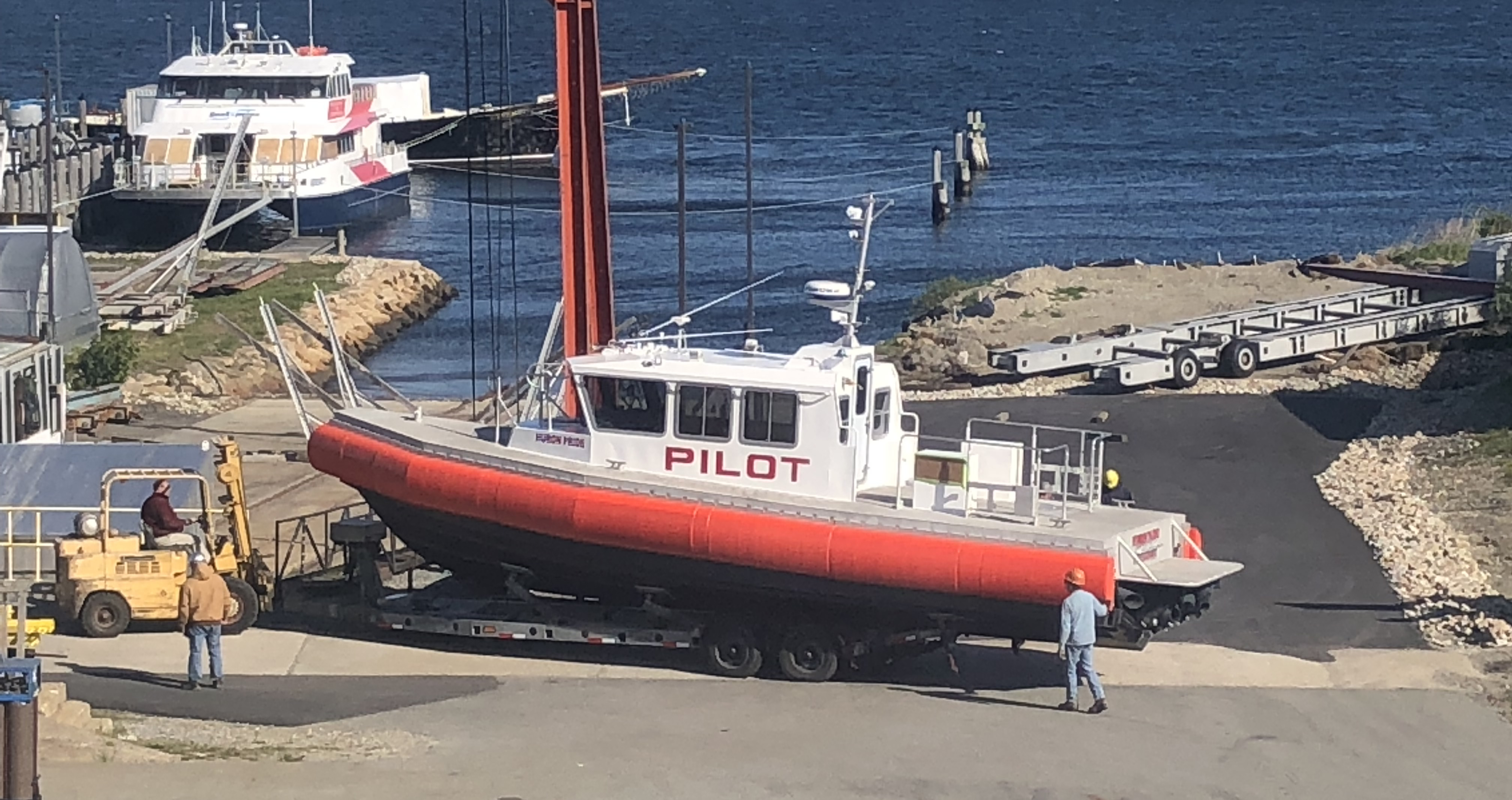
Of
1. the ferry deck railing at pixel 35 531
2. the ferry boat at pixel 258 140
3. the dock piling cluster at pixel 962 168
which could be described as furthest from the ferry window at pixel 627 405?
the dock piling cluster at pixel 962 168

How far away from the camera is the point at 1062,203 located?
65.0 meters

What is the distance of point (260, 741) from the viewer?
1617 centimetres

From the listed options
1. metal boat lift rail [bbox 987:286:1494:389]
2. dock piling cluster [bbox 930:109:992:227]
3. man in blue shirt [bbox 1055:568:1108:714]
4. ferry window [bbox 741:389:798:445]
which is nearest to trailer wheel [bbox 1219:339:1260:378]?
metal boat lift rail [bbox 987:286:1494:389]

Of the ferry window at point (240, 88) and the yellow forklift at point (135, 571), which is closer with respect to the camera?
the yellow forklift at point (135, 571)

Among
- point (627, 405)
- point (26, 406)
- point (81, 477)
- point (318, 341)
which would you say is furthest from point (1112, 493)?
point (318, 341)

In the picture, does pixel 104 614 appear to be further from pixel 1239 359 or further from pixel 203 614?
pixel 1239 359

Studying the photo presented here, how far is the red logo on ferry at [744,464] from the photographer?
17875mm

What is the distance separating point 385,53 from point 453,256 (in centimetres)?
8028

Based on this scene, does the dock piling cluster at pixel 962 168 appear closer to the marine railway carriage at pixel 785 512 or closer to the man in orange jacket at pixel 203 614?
the marine railway carriage at pixel 785 512

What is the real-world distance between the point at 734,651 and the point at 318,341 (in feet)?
42.2

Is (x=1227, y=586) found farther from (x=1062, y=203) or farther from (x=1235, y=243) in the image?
(x=1062, y=203)

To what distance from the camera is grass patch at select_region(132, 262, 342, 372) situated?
35.0 metres

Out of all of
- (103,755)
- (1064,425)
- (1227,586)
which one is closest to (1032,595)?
(1227,586)

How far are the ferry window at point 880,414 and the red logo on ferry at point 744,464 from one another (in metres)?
0.74
